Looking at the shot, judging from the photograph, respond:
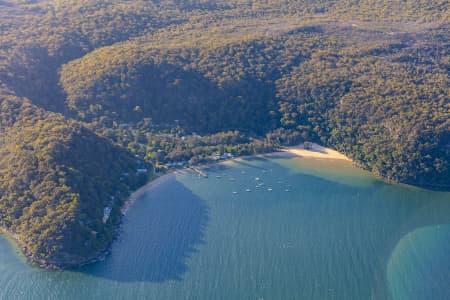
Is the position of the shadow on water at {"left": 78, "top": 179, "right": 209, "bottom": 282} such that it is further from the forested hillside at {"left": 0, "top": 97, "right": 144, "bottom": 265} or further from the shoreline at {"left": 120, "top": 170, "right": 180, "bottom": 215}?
the forested hillside at {"left": 0, "top": 97, "right": 144, "bottom": 265}

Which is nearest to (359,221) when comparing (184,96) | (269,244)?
(269,244)

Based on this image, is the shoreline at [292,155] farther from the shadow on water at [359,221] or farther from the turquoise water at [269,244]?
the shadow on water at [359,221]

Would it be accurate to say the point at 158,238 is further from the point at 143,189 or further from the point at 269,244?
the point at 269,244

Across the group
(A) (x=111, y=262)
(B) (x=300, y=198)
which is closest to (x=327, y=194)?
(B) (x=300, y=198)

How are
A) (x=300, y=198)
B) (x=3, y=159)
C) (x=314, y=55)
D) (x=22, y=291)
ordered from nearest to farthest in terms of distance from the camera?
1. (x=22, y=291)
2. (x=3, y=159)
3. (x=300, y=198)
4. (x=314, y=55)

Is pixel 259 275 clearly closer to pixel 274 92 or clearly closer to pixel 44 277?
pixel 44 277

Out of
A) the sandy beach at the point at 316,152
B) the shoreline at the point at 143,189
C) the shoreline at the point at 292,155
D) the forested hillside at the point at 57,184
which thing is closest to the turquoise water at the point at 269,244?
the shoreline at the point at 143,189
